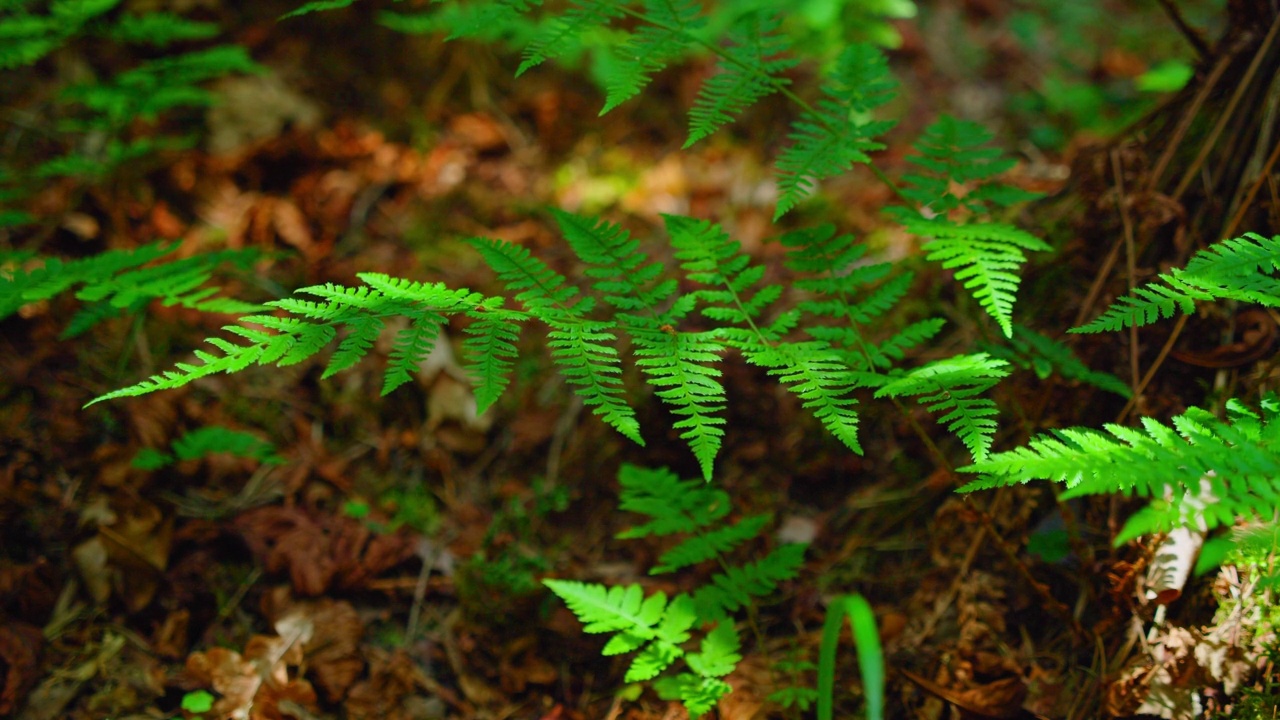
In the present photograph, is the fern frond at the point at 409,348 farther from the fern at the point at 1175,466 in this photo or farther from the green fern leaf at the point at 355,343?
the fern at the point at 1175,466

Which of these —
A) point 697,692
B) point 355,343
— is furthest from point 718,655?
point 355,343

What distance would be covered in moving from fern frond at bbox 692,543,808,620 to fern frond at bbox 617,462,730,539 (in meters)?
0.20

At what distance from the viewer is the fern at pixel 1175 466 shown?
151 cm

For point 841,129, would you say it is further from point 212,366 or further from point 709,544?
point 212,366

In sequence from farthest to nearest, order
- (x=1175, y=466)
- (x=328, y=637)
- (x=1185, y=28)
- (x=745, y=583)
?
(x=1185, y=28), (x=328, y=637), (x=745, y=583), (x=1175, y=466)

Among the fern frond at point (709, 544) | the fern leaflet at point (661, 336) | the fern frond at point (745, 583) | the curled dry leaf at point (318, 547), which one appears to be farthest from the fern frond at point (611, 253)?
the curled dry leaf at point (318, 547)

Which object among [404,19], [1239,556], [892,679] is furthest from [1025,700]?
[404,19]

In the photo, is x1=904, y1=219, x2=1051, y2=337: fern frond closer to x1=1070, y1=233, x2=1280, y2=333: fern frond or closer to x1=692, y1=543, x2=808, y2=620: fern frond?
x1=1070, y1=233, x2=1280, y2=333: fern frond

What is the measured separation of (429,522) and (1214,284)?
267 centimetres

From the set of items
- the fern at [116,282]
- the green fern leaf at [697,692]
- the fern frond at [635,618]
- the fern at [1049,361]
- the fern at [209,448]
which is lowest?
the green fern leaf at [697,692]

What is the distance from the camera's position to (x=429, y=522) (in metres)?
3.04

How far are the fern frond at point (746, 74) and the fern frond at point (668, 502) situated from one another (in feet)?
3.65

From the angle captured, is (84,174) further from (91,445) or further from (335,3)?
(335,3)

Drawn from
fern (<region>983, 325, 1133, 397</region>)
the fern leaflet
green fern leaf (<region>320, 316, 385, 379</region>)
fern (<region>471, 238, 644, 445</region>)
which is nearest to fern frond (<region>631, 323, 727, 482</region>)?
the fern leaflet
